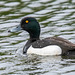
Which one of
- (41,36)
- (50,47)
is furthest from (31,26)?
(41,36)

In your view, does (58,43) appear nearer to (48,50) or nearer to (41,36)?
(48,50)

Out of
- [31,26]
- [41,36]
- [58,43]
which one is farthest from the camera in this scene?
[41,36]

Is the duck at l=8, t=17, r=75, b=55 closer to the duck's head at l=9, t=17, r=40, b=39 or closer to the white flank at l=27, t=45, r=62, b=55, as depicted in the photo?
the white flank at l=27, t=45, r=62, b=55

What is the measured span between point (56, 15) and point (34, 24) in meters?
4.36

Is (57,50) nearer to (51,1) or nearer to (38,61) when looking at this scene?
(38,61)

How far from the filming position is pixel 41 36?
15.9 m

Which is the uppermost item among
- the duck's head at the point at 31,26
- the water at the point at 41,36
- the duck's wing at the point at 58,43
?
the duck's head at the point at 31,26

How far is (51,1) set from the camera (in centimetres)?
2041

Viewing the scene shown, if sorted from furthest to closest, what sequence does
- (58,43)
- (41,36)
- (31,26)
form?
(41,36), (31,26), (58,43)

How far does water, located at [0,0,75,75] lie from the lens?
37.9ft

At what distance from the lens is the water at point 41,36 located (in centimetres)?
1155

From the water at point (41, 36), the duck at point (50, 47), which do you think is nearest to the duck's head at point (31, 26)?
the duck at point (50, 47)

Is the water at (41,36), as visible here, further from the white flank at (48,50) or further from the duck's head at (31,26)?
the duck's head at (31,26)

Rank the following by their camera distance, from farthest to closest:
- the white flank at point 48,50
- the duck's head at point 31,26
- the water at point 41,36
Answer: the duck's head at point 31,26
the white flank at point 48,50
the water at point 41,36
